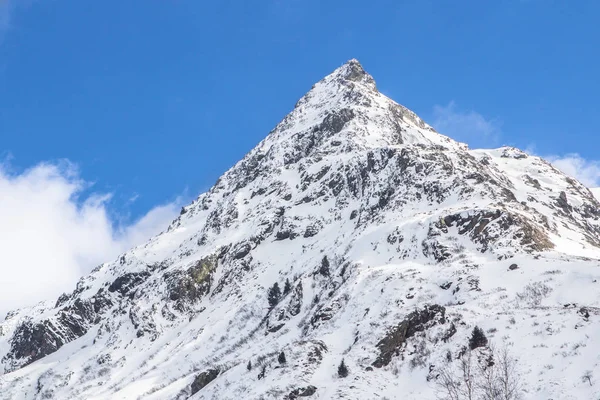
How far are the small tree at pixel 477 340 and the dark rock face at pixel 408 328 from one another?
5135mm

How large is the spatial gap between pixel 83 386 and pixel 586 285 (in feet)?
282

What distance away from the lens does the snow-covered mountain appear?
44656mm

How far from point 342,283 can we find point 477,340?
43.8m

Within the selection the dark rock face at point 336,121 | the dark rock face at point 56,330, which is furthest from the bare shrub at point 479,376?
the dark rock face at point 56,330

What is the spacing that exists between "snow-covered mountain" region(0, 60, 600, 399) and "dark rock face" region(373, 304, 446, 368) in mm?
138

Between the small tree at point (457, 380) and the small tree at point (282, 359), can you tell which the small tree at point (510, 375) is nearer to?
the small tree at point (457, 380)

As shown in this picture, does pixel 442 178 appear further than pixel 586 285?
Yes

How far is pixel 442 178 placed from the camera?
106 m

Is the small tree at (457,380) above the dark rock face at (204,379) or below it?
below

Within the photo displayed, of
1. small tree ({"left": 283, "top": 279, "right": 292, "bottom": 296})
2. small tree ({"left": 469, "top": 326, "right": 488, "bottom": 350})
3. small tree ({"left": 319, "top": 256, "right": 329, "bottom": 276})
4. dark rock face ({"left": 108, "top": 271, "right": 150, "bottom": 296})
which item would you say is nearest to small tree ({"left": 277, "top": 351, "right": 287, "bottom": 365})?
small tree ({"left": 469, "top": 326, "right": 488, "bottom": 350})

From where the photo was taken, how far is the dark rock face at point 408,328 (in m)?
46.7

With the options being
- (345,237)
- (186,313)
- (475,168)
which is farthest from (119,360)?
(475,168)

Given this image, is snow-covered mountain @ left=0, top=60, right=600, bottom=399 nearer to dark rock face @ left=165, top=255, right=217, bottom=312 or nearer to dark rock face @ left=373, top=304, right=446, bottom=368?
dark rock face @ left=373, top=304, right=446, bottom=368

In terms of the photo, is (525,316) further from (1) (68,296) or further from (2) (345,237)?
(1) (68,296)
